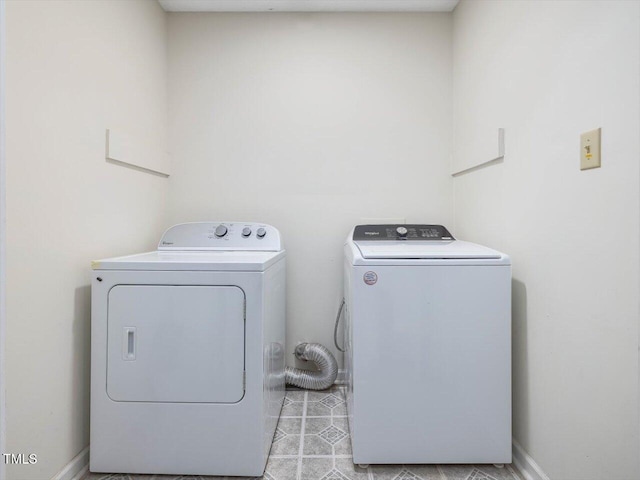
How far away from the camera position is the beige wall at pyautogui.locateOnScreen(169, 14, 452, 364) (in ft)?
6.91

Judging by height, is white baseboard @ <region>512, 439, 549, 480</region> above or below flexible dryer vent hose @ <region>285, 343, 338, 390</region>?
below

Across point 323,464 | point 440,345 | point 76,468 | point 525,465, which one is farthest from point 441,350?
point 76,468

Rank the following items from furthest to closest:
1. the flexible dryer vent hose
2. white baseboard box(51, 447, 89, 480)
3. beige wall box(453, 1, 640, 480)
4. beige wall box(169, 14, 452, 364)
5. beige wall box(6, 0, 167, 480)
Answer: beige wall box(169, 14, 452, 364) < the flexible dryer vent hose < white baseboard box(51, 447, 89, 480) < beige wall box(6, 0, 167, 480) < beige wall box(453, 1, 640, 480)

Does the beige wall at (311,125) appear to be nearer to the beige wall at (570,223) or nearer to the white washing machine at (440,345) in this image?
the beige wall at (570,223)

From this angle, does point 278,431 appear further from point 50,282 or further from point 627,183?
point 627,183

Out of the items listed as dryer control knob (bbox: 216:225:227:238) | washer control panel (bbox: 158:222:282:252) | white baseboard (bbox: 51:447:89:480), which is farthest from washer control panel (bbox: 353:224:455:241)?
white baseboard (bbox: 51:447:89:480)

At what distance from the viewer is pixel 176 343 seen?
4.17 feet

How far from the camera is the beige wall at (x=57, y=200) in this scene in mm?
1054

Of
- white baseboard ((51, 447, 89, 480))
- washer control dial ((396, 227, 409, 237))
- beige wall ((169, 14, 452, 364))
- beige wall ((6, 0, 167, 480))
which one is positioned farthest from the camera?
beige wall ((169, 14, 452, 364))

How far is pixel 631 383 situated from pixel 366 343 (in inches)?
29.6

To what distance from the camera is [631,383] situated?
890 millimetres

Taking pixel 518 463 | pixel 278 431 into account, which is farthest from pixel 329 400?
Result: pixel 518 463

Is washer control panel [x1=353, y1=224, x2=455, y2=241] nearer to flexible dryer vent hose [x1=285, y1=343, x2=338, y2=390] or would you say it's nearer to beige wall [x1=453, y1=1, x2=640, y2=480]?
beige wall [x1=453, y1=1, x2=640, y2=480]

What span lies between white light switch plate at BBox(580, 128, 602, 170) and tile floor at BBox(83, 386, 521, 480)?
3.79ft
